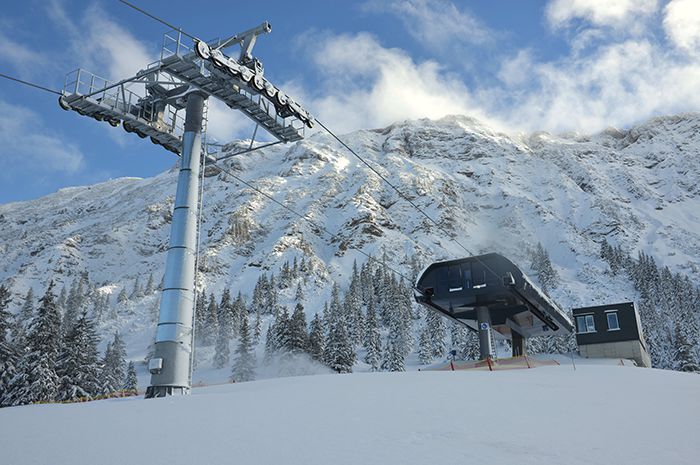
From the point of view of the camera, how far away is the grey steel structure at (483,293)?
134 ft

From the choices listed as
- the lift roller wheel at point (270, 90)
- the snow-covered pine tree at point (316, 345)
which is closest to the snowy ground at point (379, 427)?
the lift roller wheel at point (270, 90)

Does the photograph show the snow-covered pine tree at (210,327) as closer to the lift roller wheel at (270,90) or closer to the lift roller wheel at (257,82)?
the lift roller wheel at (270,90)

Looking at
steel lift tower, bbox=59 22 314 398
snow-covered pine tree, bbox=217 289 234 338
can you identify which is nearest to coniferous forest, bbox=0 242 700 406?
snow-covered pine tree, bbox=217 289 234 338

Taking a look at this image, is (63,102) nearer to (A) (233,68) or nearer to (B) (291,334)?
(A) (233,68)

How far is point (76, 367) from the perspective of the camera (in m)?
43.6

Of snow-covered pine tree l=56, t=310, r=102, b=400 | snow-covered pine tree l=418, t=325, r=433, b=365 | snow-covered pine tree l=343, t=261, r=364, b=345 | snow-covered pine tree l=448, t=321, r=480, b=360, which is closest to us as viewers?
snow-covered pine tree l=56, t=310, r=102, b=400

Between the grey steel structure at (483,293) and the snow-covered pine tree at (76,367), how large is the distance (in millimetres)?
28483

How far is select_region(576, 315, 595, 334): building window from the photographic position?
55.0 meters

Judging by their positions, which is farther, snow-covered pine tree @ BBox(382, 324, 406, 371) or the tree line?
snow-covered pine tree @ BBox(382, 324, 406, 371)

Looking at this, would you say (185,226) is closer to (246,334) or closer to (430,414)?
(430,414)

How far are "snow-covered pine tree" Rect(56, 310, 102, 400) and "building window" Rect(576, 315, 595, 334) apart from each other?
46971 millimetres

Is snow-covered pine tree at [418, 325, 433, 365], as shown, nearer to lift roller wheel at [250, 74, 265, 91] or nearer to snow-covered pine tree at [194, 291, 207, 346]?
snow-covered pine tree at [194, 291, 207, 346]

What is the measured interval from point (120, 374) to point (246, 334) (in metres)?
21.0

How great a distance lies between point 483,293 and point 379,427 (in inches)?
1287
